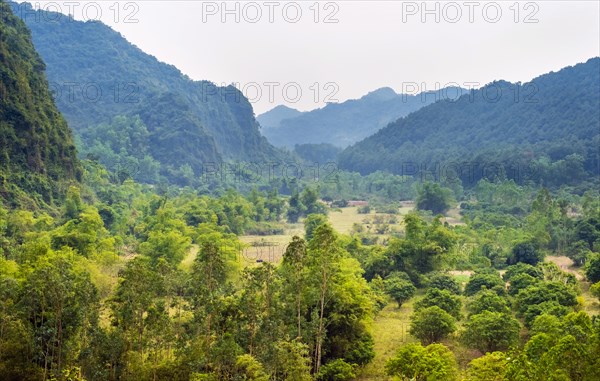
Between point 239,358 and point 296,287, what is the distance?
3497mm

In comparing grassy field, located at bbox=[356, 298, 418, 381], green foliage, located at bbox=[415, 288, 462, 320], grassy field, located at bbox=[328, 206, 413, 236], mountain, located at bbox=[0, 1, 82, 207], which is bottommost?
grassy field, located at bbox=[356, 298, 418, 381]

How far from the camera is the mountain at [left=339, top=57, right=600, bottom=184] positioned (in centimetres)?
8481

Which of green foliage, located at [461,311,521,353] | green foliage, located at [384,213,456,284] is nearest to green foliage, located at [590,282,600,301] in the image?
green foliage, located at [461,311,521,353]

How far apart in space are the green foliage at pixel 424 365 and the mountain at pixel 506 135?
66.9 m

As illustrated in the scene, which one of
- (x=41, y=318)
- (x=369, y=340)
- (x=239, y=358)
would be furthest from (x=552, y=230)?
(x=41, y=318)

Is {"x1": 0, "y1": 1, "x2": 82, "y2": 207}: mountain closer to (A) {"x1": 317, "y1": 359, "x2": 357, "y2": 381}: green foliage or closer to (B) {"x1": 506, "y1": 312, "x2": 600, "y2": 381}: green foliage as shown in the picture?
(A) {"x1": 317, "y1": 359, "x2": 357, "y2": 381}: green foliage

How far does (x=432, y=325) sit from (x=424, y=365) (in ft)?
18.2

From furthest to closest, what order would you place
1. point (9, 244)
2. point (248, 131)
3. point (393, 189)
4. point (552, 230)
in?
point (248, 131) < point (393, 189) < point (552, 230) < point (9, 244)

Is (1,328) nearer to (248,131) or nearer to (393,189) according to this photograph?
(393,189)

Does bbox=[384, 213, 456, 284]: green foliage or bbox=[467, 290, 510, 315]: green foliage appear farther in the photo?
bbox=[384, 213, 456, 284]: green foliage

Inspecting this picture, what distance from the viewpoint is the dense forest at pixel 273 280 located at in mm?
16453

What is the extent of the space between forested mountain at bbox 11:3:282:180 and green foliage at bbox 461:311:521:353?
284 ft

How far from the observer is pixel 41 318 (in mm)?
16781

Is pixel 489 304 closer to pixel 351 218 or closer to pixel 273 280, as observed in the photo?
pixel 273 280
